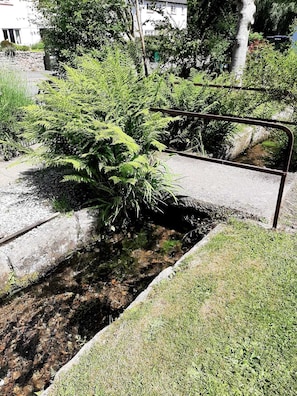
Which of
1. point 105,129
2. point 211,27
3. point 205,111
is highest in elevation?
point 211,27

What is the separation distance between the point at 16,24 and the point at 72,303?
26.1m

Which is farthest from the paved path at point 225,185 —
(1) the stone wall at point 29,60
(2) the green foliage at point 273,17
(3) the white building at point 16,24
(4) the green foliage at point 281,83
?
(2) the green foliage at point 273,17

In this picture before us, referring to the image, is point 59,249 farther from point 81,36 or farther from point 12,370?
point 81,36

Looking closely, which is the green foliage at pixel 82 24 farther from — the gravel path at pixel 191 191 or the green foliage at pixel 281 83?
the gravel path at pixel 191 191

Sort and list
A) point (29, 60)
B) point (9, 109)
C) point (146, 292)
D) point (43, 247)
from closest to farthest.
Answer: point (146, 292), point (43, 247), point (9, 109), point (29, 60)

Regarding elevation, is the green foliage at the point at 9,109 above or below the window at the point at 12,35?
below

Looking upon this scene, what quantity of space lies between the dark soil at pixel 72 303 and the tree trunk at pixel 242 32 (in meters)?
4.46

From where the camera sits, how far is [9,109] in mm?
5254

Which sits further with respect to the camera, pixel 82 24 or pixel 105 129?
pixel 82 24

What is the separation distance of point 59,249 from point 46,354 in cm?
108

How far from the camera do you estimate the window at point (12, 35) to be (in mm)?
23906

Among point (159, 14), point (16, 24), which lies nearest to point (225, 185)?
point (159, 14)

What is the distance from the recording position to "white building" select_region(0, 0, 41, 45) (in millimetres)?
22656

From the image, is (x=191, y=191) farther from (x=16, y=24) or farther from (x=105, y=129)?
(x=16, y=24)
